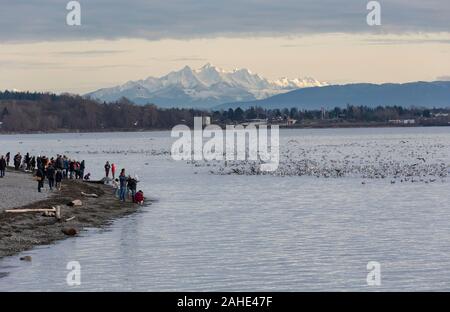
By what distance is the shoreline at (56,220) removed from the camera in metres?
31.5

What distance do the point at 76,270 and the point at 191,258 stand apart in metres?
4.14

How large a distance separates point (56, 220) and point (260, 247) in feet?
30.6

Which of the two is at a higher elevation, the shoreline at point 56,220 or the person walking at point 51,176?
the person walking at point 51,176

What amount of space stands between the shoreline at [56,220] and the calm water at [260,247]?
0.70 m

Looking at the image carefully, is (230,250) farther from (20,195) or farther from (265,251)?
(20,195)

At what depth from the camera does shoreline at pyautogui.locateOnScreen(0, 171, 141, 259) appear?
103 feet

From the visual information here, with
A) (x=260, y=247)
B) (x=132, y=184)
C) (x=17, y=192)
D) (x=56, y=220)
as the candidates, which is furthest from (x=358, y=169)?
(x=260, y=247)
